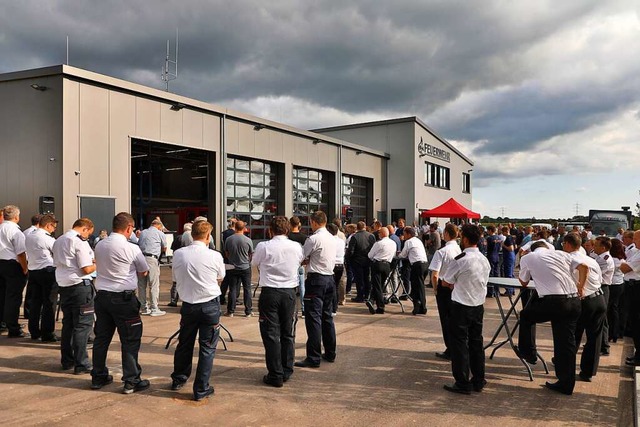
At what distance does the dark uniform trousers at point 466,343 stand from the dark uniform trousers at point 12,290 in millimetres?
5966

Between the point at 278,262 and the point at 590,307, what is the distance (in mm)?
3456

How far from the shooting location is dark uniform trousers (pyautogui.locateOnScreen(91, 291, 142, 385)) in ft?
14.7

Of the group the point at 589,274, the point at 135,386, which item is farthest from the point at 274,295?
the point at 589,274

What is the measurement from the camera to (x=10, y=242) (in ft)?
21.1

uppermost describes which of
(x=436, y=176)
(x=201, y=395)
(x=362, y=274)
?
(x=436, y=176)

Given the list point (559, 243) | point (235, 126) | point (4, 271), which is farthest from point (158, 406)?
point (235, 126)

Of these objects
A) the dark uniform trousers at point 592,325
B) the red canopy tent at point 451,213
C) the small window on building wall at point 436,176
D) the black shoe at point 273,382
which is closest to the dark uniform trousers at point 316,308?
the black shoe at point 273,382

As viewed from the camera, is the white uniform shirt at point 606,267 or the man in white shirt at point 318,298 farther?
the white uniform shirt at point 606,267

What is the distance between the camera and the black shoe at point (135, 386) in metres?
4.50

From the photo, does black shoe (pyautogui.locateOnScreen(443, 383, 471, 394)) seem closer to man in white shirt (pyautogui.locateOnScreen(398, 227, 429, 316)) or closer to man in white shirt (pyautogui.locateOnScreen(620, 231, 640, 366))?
man in white shirt (pyautogui.locateOnScreen(620, 231, 640, 366))

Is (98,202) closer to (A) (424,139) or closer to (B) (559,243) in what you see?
(B) (559,243)

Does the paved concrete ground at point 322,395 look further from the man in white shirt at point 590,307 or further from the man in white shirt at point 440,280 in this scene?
the man in white shirt at point 440,280

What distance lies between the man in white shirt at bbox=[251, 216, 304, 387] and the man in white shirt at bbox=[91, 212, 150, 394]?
1.23 m

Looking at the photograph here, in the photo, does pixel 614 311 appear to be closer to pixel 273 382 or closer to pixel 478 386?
pixel 478 386
